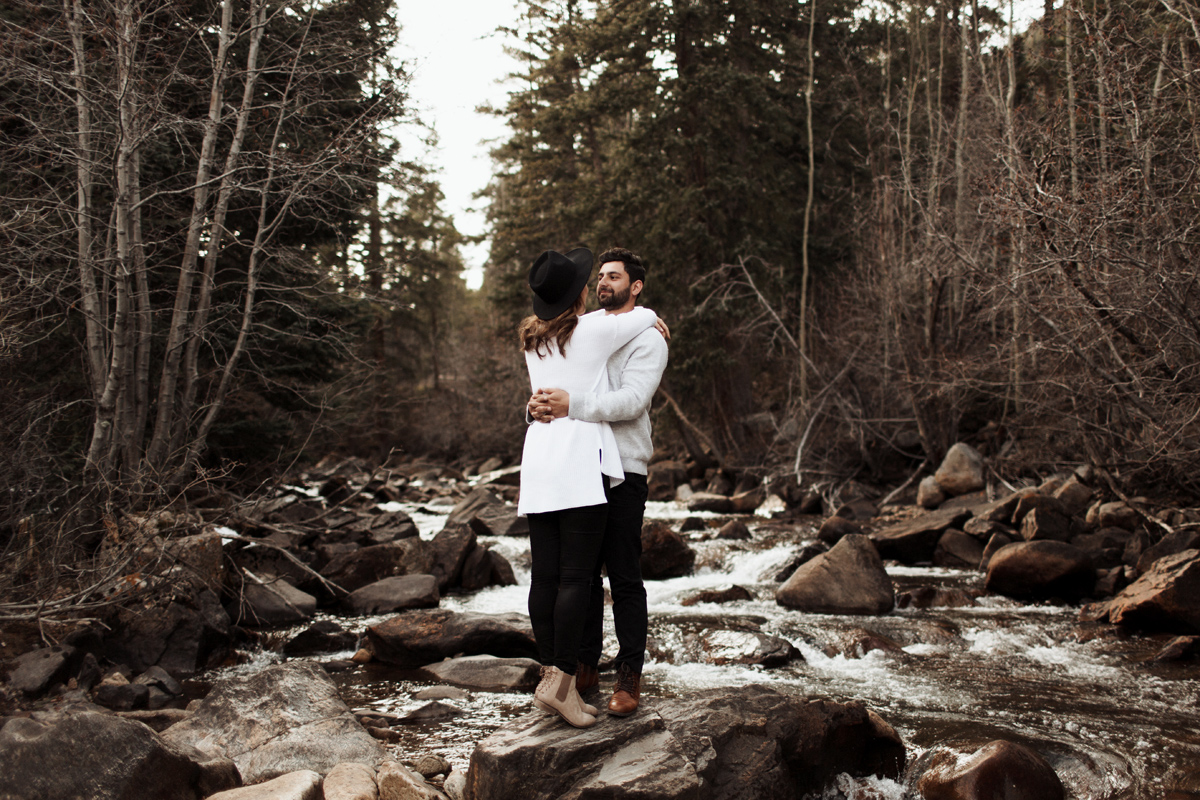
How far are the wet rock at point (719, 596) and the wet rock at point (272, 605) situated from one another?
4.12m

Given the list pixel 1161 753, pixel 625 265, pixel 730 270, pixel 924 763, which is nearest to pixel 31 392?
pixel 625 265

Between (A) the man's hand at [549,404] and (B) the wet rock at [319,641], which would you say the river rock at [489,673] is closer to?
(B) the wet rock at [319,641]

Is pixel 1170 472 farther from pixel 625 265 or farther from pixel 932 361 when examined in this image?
pixel 625 265

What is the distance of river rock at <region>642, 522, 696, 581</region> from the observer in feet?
37.4

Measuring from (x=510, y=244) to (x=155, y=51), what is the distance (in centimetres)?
1756

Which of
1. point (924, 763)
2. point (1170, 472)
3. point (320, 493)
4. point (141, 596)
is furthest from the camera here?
point (320, 493)

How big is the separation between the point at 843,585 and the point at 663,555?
106 inches

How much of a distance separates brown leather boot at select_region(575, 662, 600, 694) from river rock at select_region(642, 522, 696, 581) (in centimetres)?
689

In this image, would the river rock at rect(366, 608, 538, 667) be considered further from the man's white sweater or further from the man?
the man's white sweater

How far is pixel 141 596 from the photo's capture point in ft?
24.2

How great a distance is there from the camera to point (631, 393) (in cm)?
398

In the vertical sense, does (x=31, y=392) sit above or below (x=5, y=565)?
above

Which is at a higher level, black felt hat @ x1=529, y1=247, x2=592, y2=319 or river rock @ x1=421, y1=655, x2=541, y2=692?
black felt hat @ x1=529, y1=247, x2=592, y2=319

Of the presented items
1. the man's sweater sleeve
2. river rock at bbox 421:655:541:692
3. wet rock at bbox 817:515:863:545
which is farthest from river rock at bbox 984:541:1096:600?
the man's sweater sleeve
